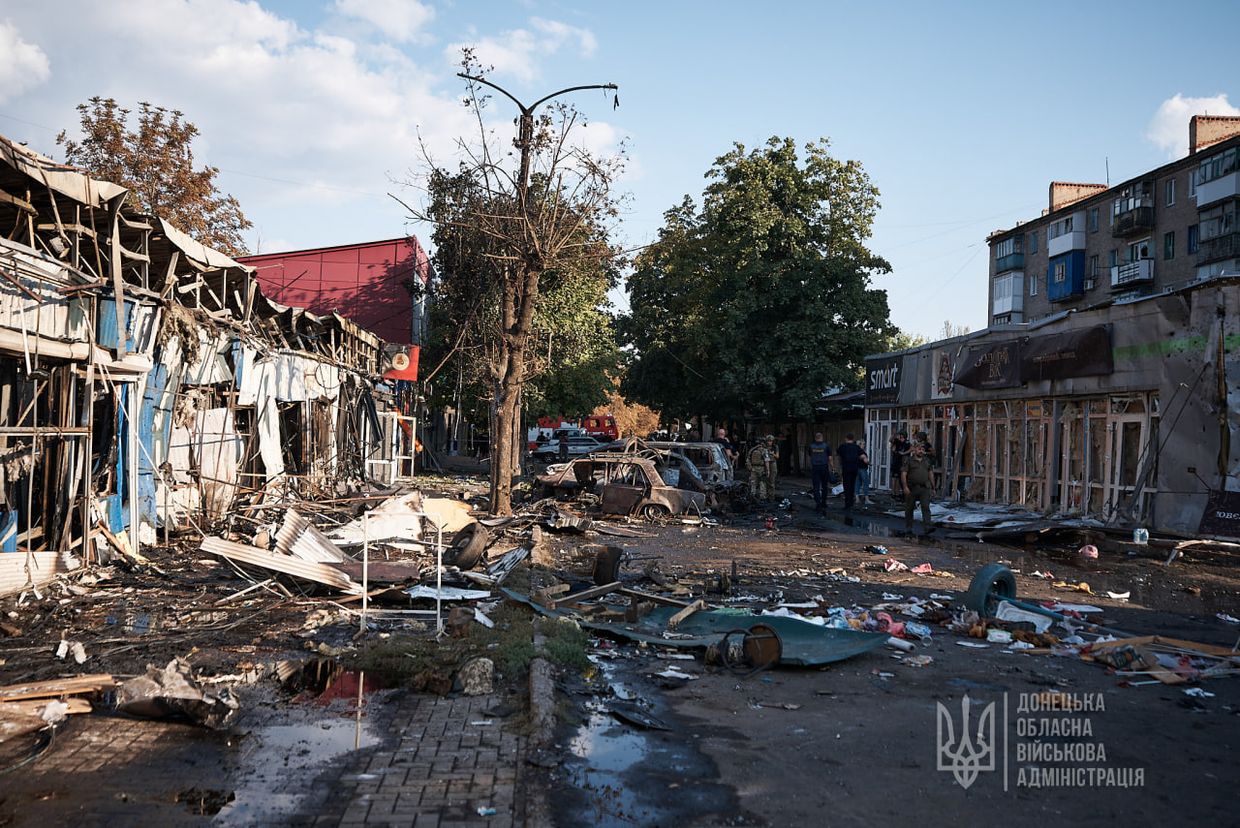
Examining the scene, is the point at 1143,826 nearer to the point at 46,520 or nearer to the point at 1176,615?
the point at 1176,615

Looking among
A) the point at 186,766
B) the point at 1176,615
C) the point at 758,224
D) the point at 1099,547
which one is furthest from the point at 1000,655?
the point at 758,224

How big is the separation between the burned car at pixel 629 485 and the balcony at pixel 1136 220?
1248 inches

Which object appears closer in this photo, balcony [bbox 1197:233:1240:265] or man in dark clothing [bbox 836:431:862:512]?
man in dark clothing [bbox 836:431:862:512]

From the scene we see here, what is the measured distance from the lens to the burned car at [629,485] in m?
17.8

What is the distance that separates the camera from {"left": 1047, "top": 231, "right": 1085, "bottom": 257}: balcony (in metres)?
44.7

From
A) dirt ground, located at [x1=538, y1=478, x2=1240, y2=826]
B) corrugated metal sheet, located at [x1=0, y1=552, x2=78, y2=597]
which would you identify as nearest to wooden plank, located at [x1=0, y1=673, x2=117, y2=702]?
dirt ground, located at [x1=538, y1=478, x2=1240, y2=826]

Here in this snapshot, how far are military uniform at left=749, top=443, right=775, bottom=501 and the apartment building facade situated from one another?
1758 cm

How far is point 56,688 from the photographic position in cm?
535

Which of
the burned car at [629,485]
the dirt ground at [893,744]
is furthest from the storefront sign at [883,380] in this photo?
the dirt ground at [893,744]

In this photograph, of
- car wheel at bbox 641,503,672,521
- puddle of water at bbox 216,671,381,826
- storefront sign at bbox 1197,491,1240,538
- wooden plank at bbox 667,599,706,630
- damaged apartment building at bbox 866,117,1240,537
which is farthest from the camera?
car wheel at bbox 641,503,672,521

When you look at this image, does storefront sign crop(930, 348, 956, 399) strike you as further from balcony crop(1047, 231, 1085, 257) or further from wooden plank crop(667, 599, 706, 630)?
balcony crop(1047, 231, 1085, 257)

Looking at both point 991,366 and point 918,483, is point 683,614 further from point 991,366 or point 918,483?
point 991,366

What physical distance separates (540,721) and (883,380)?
2497 centimetres

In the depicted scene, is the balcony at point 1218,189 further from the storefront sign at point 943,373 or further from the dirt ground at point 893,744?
the dirt ground at point 893,744
